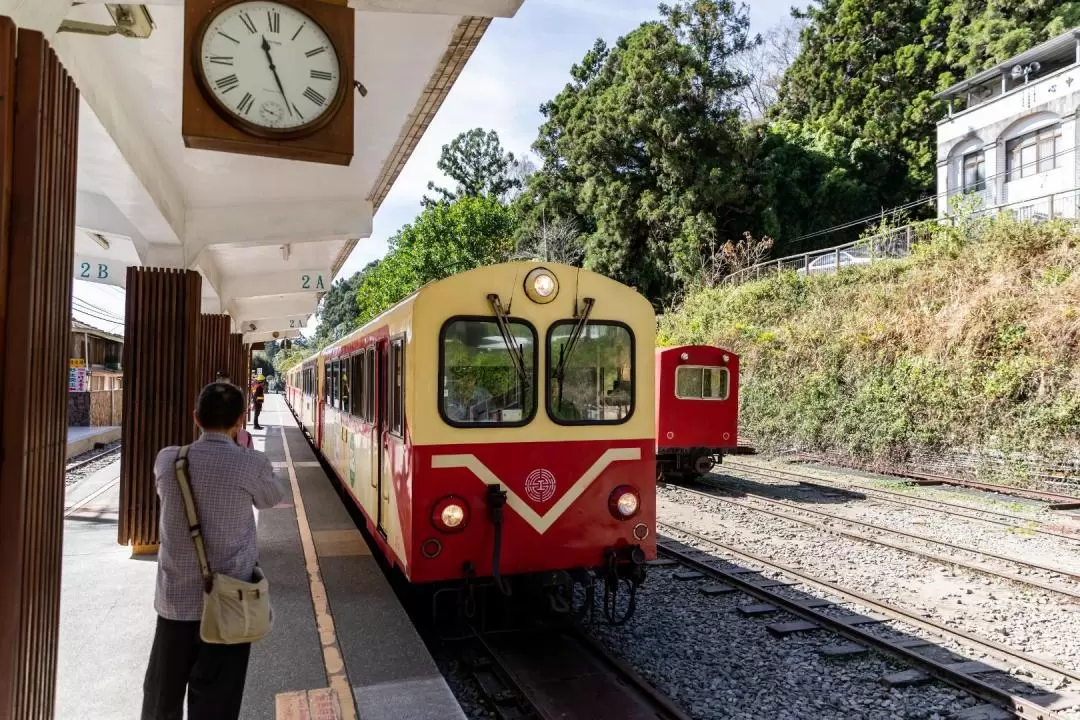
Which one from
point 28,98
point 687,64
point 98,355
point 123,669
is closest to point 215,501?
point 28,98

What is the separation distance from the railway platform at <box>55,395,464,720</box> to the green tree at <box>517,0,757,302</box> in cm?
2392

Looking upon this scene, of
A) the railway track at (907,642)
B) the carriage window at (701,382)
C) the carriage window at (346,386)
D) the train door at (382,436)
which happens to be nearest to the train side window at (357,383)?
the carriage window at (346,386)

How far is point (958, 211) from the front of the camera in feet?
57.5

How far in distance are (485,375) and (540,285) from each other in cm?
77

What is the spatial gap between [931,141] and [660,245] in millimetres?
13442

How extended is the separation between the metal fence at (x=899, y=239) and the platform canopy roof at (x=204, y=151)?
1494 centimetres

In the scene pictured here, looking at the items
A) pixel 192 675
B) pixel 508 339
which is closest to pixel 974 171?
pixel 508 339

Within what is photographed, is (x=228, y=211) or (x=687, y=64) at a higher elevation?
(x=687, y=64)

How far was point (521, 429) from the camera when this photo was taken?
5238 mm

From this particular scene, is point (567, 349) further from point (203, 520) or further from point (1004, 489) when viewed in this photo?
point (1004, 489)

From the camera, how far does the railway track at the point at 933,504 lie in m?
9.68

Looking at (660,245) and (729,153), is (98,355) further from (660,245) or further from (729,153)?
(729,153)

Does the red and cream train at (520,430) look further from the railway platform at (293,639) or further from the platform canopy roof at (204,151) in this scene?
the platform canopy roof at (204,151)

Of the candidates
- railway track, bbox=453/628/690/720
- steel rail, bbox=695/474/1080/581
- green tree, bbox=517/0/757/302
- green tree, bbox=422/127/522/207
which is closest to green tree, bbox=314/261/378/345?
green tree, bbox=422/127/522/207
